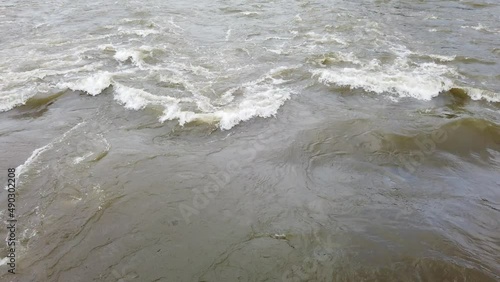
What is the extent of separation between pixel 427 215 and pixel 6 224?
7252 mm

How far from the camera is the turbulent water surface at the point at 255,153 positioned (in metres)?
5.53

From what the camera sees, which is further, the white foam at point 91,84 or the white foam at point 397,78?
the white foam at point 91,84

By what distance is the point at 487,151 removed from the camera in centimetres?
780

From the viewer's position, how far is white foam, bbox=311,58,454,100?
33.0 feet

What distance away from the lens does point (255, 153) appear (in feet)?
25.7

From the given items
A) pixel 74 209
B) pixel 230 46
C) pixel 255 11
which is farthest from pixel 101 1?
pixel 74 209

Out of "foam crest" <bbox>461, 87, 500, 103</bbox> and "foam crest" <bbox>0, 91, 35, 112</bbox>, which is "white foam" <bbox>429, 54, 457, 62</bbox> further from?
"foam crest" <bbox>0, 91, 35, 112</bbox>

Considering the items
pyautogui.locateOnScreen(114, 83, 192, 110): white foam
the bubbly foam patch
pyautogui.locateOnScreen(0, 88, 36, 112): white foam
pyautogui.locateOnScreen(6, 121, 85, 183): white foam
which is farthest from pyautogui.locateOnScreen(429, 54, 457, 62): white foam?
pyautogui.locateOnScreen(0, 88, 36, 112): white foam

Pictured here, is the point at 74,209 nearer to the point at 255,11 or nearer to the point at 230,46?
the point at 230,46

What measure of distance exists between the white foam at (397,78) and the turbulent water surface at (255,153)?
64mm

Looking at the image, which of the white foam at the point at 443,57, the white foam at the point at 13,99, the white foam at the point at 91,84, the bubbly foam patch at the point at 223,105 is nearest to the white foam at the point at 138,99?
the bubbly foam patch at the point at 223,105

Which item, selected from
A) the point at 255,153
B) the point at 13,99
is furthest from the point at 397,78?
the point at 13,99

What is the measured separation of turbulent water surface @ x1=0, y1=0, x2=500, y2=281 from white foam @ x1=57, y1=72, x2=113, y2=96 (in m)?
0.06

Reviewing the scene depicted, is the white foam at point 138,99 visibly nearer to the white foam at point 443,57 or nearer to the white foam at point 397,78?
the white foam at point 397,78
